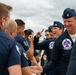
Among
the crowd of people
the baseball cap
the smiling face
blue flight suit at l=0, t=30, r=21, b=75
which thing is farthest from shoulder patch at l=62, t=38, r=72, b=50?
blue flight suit at l=0, t=30, r=21, b=75

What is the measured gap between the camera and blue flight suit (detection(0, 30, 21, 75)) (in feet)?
11.5

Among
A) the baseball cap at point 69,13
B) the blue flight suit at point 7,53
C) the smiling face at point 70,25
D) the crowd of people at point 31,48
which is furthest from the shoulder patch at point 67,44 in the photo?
the blue flight suit at point 7,53

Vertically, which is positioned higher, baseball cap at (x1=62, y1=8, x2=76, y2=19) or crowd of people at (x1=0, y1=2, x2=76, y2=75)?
baseball cap at (x1=62, y1=8, x2=76, y2=19)

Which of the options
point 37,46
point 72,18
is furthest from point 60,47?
point 37,46

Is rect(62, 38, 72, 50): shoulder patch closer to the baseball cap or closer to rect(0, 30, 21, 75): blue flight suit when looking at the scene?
the baseball cap

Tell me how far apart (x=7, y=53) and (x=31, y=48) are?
3.55 meters

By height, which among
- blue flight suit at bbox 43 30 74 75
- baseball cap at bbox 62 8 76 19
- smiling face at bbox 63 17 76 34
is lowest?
blue flight suit at bbox 43 30 74 75

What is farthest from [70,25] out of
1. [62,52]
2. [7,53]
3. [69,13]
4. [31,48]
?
[7,53]

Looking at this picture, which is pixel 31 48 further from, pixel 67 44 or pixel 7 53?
pixel 7 53

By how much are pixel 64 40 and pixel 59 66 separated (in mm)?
483

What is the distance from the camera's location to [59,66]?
6105 millimetres

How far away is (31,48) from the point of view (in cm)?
707

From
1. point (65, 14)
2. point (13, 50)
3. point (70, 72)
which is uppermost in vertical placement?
point (65, 14)

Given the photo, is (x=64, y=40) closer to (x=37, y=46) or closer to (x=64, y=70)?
(x=64, y=70)
